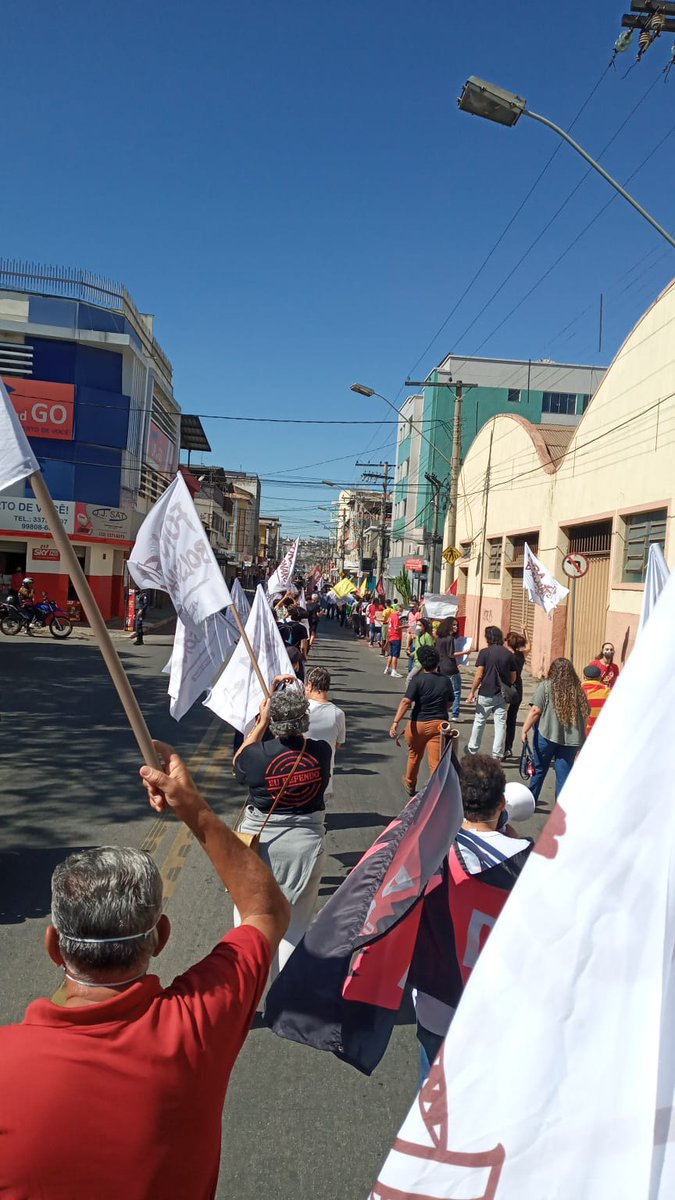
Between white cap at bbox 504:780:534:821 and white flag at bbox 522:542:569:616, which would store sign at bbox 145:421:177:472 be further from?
white cap at bbox 504:780:534:821

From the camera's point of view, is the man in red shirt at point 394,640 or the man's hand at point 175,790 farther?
the man in red shirt at point 394,640

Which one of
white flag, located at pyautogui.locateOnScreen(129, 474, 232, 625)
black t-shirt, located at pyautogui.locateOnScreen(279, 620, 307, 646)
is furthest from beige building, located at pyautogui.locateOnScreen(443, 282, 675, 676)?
white flag, located at pyautogui.locateOnScreen(129, 474, 232, 625)

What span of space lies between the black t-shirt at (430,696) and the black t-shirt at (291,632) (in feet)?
16.6

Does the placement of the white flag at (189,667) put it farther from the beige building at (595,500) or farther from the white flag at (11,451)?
the beige building at (595,500)

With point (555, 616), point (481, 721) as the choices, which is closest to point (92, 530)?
point (555, 616)

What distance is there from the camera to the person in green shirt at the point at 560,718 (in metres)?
7.44

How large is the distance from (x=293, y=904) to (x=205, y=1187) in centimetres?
257

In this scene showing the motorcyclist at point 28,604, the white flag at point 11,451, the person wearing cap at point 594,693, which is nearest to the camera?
the white flag at point 11,451

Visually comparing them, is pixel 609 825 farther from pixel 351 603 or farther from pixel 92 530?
pixel 351 603

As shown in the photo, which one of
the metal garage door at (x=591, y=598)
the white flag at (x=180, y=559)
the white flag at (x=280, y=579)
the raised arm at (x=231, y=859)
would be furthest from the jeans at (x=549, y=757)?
the metal garage door at (x=591, y=598)

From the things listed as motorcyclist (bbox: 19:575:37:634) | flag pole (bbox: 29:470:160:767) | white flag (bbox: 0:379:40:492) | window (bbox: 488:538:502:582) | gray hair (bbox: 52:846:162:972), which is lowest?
motorcyclist (bbox: 19:575:37:634)

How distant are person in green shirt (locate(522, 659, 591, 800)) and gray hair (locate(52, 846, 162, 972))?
19.7ft

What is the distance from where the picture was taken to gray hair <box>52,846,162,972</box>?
1.69m

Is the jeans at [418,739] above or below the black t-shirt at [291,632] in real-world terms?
below
